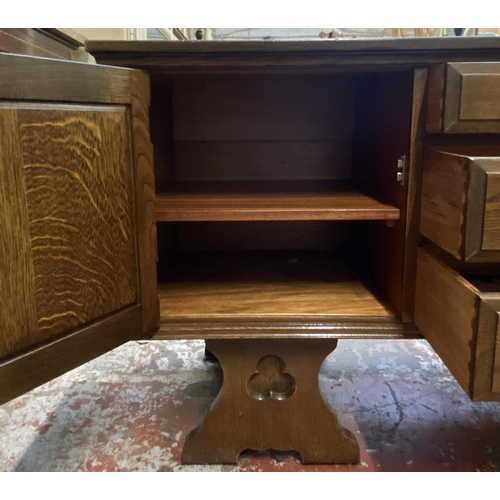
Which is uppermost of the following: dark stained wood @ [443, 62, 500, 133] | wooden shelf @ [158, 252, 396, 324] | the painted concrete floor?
dark stained wood @ [443, 62, 500, 133]

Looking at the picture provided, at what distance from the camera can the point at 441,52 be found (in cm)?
70

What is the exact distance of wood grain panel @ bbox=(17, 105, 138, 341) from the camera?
575mm

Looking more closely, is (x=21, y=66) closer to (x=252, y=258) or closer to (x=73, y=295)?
(x=73, y=295)

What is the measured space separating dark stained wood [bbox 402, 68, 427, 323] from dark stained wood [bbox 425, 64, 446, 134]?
12 millimetres

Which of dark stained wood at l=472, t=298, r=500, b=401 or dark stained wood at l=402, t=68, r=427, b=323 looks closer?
dark stained wood at l=472, t=298, r=500, b=401

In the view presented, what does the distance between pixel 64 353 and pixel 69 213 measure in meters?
0.19

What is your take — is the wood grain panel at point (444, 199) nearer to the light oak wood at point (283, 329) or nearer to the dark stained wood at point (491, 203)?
the dark stained wood at point (491, 203)

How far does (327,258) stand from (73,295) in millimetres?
680

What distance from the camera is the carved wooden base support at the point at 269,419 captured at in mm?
872

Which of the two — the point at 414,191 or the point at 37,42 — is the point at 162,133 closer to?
the point at 414,191

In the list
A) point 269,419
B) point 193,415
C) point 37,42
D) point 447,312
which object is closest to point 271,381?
point 269,419

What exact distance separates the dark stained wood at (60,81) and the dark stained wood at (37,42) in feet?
2.89

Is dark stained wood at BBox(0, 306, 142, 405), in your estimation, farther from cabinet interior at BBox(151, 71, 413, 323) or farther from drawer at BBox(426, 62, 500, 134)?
drawer at BBox(426, 62, 500, 134)

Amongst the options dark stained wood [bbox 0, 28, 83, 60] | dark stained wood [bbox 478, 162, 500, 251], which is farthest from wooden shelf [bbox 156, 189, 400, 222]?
dark stained wood [bbox 0, 28, 83, 60]
